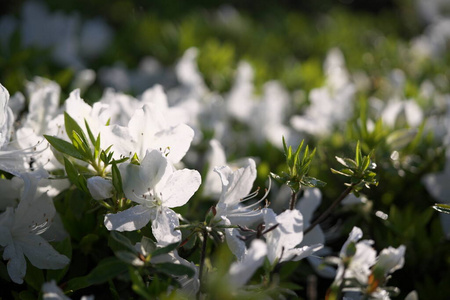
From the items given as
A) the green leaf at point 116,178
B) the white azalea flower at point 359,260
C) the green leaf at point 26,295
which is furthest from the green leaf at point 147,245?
the white azalea flower at point 359,260

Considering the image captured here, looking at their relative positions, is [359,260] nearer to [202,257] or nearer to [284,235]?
[284,235]

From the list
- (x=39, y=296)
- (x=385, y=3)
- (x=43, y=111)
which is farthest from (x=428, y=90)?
(x=385, y=3)

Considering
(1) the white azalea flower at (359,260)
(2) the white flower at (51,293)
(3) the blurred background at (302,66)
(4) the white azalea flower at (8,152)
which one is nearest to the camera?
(2) the white flower at (51,293)

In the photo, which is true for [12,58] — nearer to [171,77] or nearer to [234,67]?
[171,77]

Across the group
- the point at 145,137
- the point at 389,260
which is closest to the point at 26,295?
the point at 145,137

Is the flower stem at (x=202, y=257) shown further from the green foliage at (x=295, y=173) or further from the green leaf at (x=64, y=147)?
the green leaf at (x=64, y=147)
